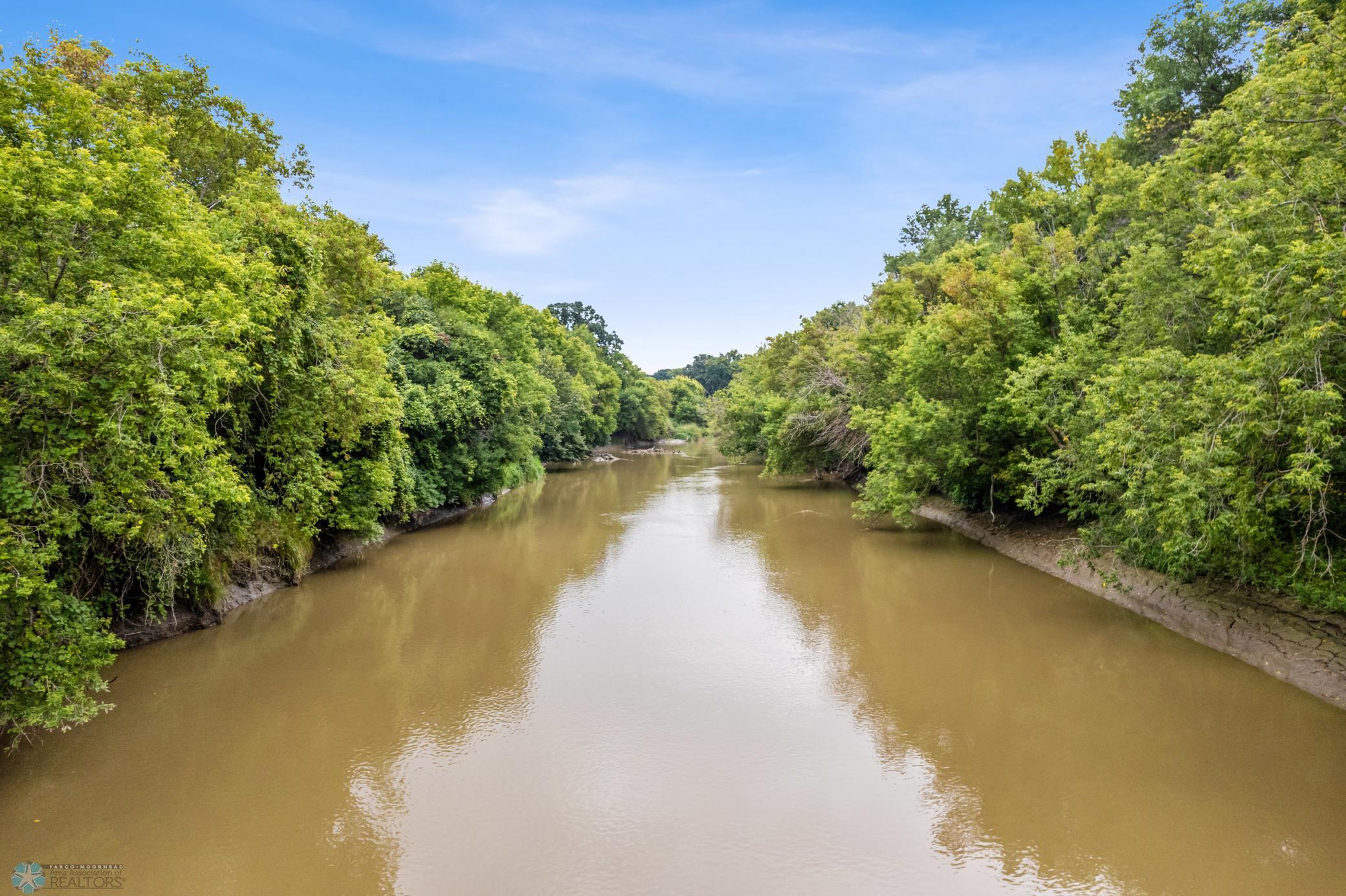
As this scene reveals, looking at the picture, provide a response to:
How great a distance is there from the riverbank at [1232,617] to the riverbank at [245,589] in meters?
15.5

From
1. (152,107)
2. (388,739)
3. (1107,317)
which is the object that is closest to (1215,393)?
(1107,317)

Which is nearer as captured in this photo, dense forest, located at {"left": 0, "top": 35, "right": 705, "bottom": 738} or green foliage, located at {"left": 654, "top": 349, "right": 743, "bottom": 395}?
dense forest, located at {"left": 0, "top": 35, "right": 705, "bottom": 738}

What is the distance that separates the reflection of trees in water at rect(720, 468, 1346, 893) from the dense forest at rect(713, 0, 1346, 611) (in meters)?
1.75

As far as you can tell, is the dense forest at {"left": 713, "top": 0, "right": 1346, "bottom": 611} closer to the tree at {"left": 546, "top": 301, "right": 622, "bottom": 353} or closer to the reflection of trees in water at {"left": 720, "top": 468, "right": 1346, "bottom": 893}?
the reflection of trees in water at {"left": 720, "top": 468, "right": 1346, "bottom": 893}

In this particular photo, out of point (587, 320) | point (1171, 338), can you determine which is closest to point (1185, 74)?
point (1171, 338)

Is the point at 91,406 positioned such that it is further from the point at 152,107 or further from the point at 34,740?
the point at 152,107

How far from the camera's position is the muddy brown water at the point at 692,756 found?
21.0ft

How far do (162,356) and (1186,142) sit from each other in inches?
545

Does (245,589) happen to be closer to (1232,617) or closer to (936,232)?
(1232,617)

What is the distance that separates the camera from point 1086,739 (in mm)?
8750

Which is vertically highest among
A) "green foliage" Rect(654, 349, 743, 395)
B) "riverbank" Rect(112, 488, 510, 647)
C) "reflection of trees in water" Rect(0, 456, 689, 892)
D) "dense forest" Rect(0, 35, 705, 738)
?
"green foliage" Rect(654, 349, 743, 395)

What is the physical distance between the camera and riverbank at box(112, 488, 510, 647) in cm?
1165

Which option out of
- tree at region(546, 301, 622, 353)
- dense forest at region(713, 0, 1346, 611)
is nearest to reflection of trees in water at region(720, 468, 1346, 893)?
dense forest at region(713, 0, 1346, 611)

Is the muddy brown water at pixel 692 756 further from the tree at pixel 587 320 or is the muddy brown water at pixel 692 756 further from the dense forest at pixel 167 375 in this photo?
the tree at pixel 587 320
